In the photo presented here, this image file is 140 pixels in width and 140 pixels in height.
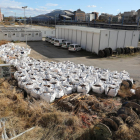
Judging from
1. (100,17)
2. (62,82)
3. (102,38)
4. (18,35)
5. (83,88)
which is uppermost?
(100,17)

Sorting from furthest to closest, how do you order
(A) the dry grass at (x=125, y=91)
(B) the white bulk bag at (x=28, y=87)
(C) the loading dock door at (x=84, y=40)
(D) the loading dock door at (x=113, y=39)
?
1. (C) the loading dock door at (x=84, y=40)
2. (D) the loading dock door at (x=113, y=39)
3. (A) the dry grass at (x=125, y=91)
4. (B) the white bulk bag at (x=28, y=87)

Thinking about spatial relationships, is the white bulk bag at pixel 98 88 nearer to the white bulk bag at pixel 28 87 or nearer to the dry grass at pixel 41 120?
the dry grass at pixel 41 120

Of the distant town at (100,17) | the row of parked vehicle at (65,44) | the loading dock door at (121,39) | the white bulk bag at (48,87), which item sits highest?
the distant town at (100,17)

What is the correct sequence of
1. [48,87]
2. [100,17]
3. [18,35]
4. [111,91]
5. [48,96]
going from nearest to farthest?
[48,96] < [48,87] < [111,91] < [18,35] < [100,17]

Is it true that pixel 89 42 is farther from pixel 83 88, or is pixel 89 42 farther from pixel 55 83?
pixel 83 88

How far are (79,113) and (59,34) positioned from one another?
25917mm

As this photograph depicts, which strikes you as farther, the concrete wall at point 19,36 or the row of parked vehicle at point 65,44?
the concrete wall at point 19,36

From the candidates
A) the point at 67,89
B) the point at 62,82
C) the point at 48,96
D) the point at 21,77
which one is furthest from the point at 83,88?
the point at 21,77

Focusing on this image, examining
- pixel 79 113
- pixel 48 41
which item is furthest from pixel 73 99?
pixel 48 41

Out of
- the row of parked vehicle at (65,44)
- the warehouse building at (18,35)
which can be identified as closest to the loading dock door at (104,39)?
the row of parked vehicle at (65,44)

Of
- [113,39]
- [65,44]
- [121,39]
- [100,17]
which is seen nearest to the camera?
[113,39]

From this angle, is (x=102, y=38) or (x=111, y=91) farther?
(x=102, y=38)

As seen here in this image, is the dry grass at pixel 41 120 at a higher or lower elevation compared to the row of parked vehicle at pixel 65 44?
lower

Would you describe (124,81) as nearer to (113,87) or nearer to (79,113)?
(113,87)
